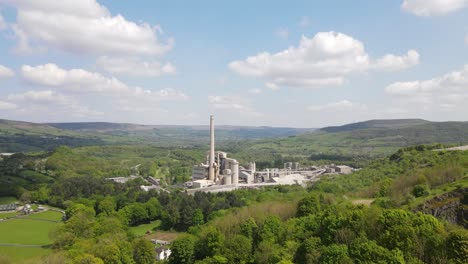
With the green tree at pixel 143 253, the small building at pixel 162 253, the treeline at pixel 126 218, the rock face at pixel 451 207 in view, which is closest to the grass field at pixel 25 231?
the treeline at pixel 126 218

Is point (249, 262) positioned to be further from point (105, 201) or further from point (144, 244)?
point (105, 201)

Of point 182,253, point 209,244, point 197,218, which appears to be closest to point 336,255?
point 209,244

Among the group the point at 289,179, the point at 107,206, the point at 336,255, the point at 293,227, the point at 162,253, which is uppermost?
the point at 336,255

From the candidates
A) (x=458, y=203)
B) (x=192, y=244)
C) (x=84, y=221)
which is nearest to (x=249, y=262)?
(x=192, y=244)

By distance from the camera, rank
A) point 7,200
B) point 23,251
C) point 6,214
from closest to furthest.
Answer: point 23,251
point 6,214
point 7,200

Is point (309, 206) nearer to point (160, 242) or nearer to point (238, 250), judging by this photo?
point (238, 250)

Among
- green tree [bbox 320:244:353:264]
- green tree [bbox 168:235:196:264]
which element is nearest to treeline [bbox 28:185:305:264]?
green tree [bbox 168:235:196:264]

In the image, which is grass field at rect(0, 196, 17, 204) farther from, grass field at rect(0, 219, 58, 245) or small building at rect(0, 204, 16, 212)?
grass field at rect(0, 219, 58, 245)
